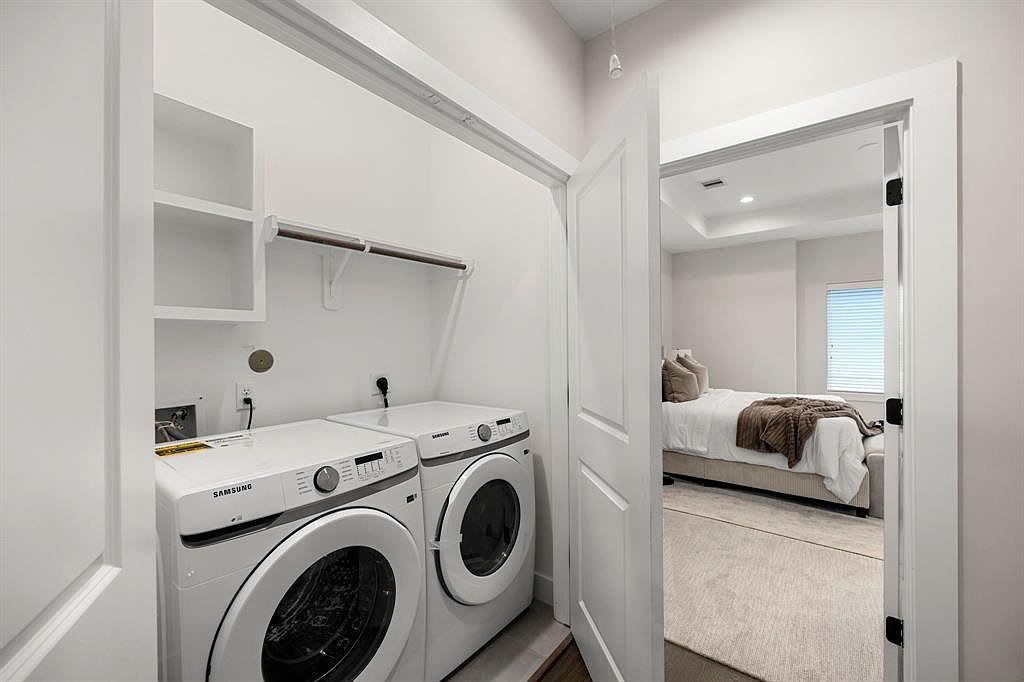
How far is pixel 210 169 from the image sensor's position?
1.69 meters

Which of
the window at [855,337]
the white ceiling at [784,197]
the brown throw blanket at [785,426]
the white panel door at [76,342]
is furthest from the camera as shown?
the window at [855,337]

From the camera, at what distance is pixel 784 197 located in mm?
4922

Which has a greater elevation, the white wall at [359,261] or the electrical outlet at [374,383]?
the white wall at [359,261]

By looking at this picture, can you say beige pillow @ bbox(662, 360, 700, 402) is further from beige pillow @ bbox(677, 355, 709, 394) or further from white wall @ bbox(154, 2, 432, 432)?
white wall @ bbox(154, 2, 432, 432)

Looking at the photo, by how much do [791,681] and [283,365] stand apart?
2.32 meters

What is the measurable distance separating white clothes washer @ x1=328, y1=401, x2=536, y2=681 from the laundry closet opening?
3cm

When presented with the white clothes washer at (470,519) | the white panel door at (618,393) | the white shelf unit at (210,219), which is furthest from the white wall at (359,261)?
the white panel door at (618,393)

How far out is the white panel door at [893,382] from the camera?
1.43m

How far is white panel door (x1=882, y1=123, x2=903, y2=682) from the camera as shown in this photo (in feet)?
4.69

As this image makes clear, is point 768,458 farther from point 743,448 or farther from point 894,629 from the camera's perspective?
point 894,629

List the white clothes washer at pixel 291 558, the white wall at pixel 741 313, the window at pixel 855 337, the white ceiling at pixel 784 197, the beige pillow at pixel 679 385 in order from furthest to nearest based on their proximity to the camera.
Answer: the white wall at pixel 741 313
the window at pixel 855 337
the beige pillow at pixel 679 385
the white ceiling at pixel 784 197
the white clothes washer at pixel 291 558

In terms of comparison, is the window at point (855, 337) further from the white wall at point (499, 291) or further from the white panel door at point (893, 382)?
the white wall at point (499, 291)

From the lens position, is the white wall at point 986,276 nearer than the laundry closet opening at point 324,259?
Yes

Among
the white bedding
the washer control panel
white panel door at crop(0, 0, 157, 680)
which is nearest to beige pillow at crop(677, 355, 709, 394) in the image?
the white bedding
